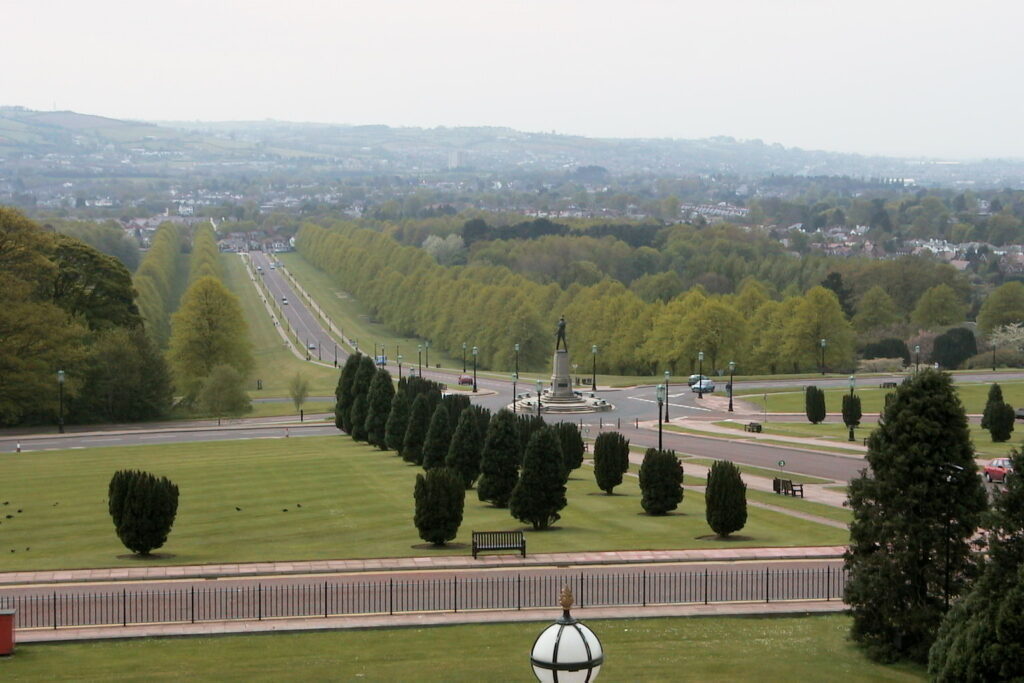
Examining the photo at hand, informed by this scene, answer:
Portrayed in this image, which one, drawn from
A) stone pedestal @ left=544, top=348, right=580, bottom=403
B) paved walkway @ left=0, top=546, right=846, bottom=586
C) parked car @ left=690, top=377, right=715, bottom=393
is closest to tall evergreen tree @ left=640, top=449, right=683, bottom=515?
paved walkway @ left=0, top=546, right=846, bottom=586

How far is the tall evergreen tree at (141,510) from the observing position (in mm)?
37844

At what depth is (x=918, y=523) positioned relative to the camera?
2738 cm

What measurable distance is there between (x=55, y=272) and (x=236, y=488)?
140ft

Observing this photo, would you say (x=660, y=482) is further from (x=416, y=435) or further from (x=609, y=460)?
(x=416, y=435)

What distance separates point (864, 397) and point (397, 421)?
39.9 meters

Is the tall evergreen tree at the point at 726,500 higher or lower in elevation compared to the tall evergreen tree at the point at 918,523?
lower

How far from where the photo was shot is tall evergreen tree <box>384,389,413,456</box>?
6438 centimetres

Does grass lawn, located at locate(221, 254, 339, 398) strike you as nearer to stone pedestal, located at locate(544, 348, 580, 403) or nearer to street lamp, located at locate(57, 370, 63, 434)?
stone pedestal, located at locate(544, 348, 580, 403)

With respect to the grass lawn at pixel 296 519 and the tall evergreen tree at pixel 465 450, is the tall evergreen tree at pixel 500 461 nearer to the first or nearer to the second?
the grass lawn at pixel 296 519

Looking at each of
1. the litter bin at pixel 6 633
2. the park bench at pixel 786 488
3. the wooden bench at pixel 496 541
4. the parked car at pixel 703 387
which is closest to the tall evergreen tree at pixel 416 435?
the park bench at pixel 786 488

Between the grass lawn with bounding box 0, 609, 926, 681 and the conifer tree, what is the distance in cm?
4228

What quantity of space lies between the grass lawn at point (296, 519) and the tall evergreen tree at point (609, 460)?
23.7 inches

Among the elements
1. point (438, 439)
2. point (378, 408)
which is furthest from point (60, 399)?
point (438, 439)

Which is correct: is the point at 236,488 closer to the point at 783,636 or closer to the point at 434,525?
the point at 434,525
